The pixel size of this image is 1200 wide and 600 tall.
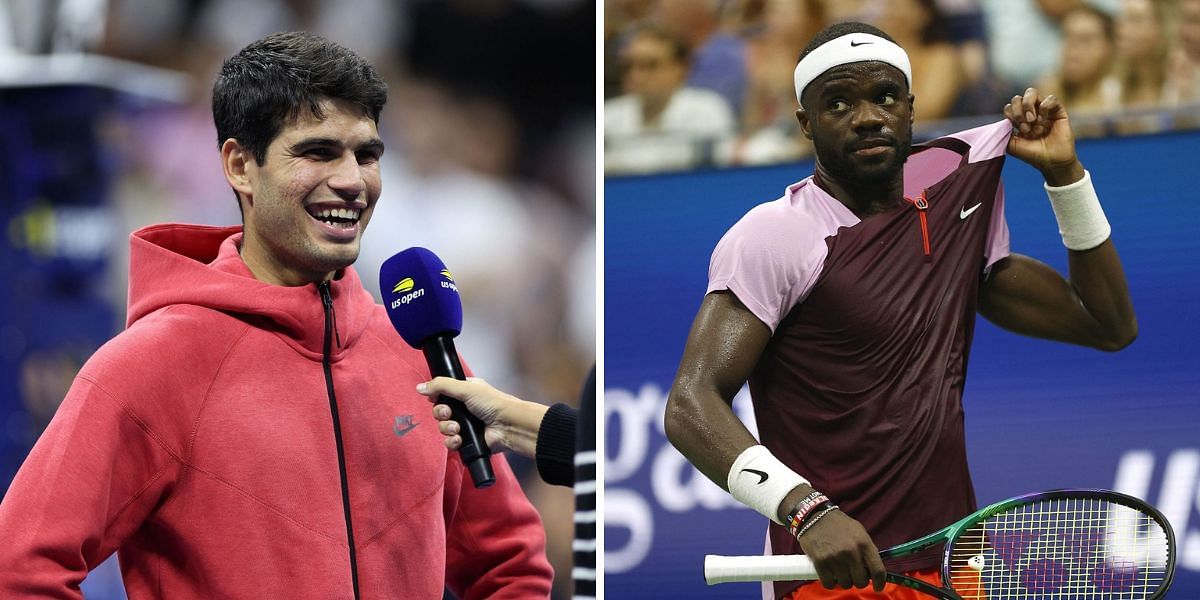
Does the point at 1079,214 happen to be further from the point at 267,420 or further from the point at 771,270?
the point at 267,420

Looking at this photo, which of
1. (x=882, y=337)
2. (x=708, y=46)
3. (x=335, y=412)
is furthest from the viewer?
(x=708, y=46)

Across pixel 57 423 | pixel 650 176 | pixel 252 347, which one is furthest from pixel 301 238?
pixel 650 176

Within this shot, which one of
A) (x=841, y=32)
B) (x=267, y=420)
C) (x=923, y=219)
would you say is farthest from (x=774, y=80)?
(x=267, y=420)

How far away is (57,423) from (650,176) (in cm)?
92

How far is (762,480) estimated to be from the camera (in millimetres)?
1806

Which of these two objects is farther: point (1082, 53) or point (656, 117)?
point (656, 117)

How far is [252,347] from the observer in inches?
→ 76.7

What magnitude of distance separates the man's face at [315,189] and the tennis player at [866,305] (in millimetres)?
490

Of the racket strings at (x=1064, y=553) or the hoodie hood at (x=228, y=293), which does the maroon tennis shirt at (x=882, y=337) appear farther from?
the hoodie hood at (x=228, y=293)

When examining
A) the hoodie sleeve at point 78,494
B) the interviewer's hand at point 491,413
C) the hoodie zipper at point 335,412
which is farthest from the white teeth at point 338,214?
the hoodie sleeve at point 78,494

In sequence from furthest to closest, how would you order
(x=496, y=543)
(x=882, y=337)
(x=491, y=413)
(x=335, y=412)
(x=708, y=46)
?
(x=708, y=46), (x=496, y=543), (x=491, y=413), (x=335, y=412), (x=882, y=337)

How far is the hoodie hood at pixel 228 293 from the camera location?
1.95 m

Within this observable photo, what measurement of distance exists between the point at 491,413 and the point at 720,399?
1.20ft

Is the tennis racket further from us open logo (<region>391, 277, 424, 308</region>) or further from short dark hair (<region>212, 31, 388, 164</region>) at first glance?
short dark hair (<region>212, 31, 388, 164</region>)
